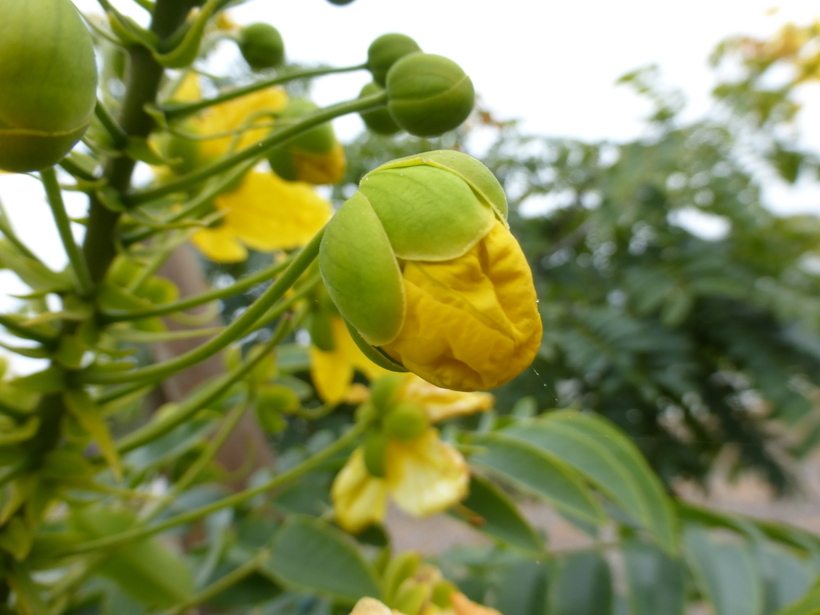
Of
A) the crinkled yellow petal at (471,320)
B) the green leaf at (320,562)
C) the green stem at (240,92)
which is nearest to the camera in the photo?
the crinkled yellow petal at (471,320)

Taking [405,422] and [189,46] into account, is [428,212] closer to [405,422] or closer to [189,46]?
[189,46]

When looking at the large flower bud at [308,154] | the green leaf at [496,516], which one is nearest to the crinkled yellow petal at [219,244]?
the large flower bud at [308,154]

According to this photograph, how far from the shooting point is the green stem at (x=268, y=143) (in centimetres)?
27

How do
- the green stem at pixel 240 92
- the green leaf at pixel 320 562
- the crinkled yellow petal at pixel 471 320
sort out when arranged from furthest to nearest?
the green leaf at pixel 320 562 < the green stem at pixel 240 92 < the crinkled yellow petal at pixel 471 320

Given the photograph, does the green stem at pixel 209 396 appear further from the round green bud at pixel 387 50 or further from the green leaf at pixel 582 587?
the green leaf at pixel 582 587

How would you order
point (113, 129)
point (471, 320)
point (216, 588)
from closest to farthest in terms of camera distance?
point (471, 320) → point (113, 129) → point (216, 588)

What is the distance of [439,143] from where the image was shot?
2.32ft

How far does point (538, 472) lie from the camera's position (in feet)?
1.61

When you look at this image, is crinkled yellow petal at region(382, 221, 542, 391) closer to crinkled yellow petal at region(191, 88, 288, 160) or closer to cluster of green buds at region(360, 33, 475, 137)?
cluster of green buds at region(360, 33, 475, 137)

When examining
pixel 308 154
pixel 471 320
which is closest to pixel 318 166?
pixel 308 154

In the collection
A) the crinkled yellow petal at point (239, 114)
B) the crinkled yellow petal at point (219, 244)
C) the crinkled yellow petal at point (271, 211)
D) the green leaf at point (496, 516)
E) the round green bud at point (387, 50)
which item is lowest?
the green leaf at point (496, 516)

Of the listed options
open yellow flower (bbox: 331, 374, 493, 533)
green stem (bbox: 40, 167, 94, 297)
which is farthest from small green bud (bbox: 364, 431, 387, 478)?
green stem (bbox: 40, 167, 94, 297)

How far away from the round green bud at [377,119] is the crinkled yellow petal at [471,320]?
16 cm

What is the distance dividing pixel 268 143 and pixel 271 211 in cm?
18
